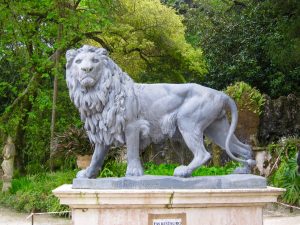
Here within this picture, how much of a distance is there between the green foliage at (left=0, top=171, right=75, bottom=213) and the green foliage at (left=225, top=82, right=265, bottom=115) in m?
4.05

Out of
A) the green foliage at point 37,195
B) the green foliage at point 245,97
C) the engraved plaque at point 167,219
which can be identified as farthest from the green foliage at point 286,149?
the engraved plaque at point 167,219

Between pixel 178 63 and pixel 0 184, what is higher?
pixel 178 63

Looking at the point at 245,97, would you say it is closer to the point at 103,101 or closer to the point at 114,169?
the point at 114,169

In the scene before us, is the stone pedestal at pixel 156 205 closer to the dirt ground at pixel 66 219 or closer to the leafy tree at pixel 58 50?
the dirt ground at pixel 66 219

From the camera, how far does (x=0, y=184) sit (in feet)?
42.0

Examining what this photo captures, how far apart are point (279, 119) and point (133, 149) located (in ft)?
29.0

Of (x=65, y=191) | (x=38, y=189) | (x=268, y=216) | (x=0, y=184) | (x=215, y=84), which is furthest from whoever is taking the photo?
(x=215, y=84)

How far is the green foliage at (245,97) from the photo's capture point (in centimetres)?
1115

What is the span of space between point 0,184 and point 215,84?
23.5 feet

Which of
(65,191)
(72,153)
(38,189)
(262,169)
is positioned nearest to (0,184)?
(38,189)

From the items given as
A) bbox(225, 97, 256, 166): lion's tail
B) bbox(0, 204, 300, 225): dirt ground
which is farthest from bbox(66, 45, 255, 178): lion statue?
bbox(0, 204, 300, 225): dirt ground

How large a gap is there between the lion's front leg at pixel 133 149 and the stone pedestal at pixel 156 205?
259 millimetres

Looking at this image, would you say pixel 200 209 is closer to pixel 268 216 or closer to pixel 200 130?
pixel 200 130

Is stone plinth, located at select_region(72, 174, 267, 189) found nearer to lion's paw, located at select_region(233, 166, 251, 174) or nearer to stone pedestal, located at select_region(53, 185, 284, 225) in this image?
stone pedestal, located at select_region(53, 185, 284, 225)
